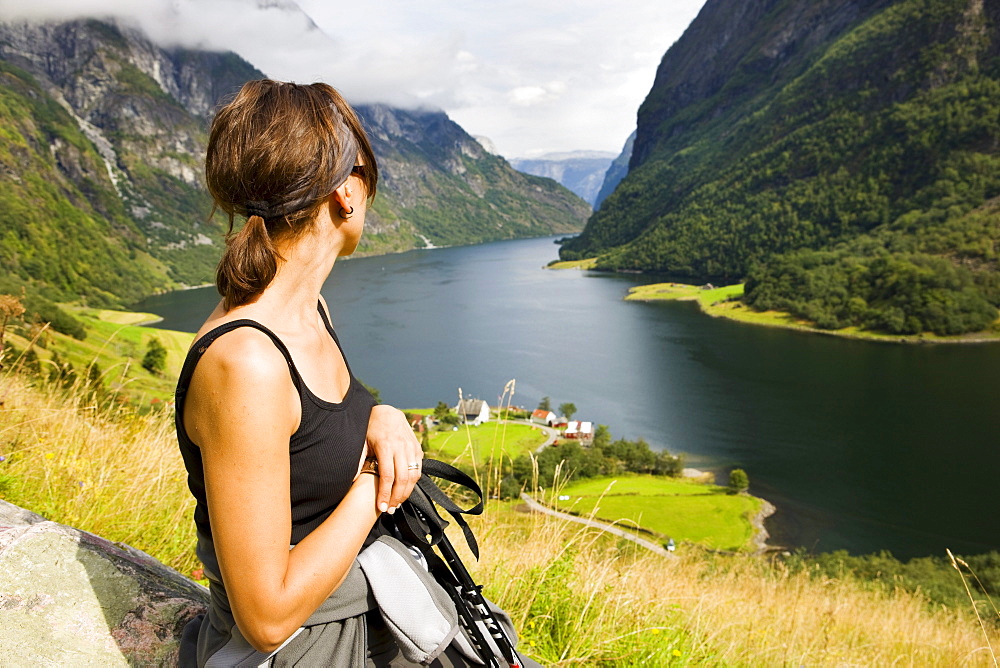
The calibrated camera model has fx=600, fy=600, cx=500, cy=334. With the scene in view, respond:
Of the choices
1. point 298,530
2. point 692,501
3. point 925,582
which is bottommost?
point 692,501

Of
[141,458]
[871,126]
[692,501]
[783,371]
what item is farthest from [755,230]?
[141,458]

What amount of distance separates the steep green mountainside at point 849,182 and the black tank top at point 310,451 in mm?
74996

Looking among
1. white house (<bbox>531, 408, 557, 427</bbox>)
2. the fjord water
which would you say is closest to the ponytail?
the fjord water

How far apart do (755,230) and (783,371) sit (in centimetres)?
7245

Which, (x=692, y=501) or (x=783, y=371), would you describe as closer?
(x=692, y=501)

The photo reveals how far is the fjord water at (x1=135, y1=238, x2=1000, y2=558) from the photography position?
2947 centimetres

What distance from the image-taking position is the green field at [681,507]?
2725cm

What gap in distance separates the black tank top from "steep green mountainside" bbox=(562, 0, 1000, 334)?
75.0 metres

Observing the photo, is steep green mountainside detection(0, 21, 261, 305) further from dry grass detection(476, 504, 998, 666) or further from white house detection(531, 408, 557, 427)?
dry grass detection(476, 504, 998, 666)

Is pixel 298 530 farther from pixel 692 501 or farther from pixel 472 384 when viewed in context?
pixel 472 384

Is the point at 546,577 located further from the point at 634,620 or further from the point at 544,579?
the point at 634,620

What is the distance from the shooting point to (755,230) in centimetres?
11519

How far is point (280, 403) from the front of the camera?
1.11 meters

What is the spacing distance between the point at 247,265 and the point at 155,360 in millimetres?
28952
